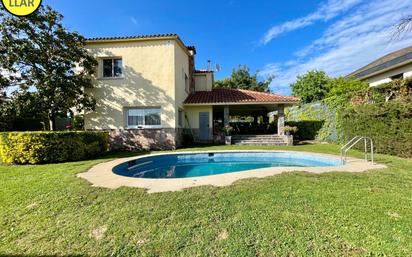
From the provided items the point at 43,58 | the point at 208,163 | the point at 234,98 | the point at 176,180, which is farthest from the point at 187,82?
the point at 176,180

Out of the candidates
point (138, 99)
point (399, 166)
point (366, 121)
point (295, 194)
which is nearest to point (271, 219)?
point (295, 194)

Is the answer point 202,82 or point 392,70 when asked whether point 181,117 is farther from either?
point 392,70

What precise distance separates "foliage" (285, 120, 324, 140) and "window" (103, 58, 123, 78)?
16.9 meters

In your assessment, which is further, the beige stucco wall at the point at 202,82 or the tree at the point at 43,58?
the beige stucco wall at the point at 202,82

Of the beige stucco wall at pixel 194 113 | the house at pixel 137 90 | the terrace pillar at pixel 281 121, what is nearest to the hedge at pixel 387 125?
the terrace pillar at pixel 281 121

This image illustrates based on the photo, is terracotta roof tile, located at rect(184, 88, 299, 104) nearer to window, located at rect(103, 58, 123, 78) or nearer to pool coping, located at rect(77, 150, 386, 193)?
window, located at rect(103, 58, 123, 78)

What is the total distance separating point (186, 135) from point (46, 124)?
12.5 metres

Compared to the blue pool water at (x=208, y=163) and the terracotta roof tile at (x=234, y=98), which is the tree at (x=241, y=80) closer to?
the terracotta roof tile at (x=234, y=98)

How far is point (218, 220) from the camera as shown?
4.10 meters

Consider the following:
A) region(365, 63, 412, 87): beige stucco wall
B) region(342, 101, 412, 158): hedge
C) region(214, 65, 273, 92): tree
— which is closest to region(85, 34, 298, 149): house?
region(342, 101, 412, 158): hedge

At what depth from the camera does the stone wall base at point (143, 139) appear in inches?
610

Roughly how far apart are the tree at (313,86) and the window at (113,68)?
26205mm

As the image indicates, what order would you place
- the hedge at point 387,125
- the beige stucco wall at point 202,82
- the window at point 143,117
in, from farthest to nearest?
the beige stucco wall at point 202,82, the window at point 143,117, the hedge at point 387,125

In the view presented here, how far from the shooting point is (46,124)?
1944 centimetres
